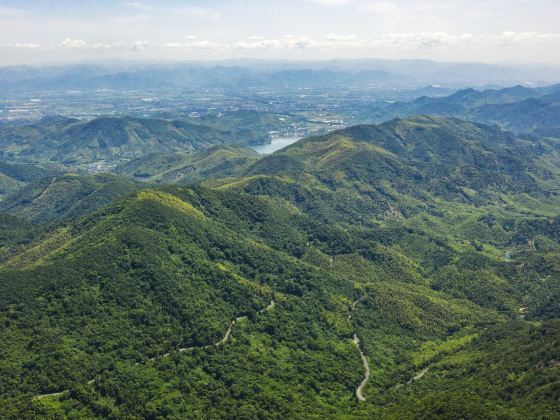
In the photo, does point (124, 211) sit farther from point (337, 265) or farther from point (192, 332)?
point (337, 265)

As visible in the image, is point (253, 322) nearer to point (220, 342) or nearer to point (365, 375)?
point (220, 342)

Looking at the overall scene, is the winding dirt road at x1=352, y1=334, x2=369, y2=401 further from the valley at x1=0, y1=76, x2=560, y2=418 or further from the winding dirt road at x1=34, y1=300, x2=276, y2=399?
the winding dirt road at x1=34, y1=300, x2=276, y2=399

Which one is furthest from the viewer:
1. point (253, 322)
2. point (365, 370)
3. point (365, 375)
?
point (253, 322)

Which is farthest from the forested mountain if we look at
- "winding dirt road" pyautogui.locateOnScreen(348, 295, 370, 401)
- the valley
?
"winding dirt road" pyautogui.locateOnScreen(348, 295, 370, 401)

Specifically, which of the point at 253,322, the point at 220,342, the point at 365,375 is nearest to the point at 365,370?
the point at 365,375

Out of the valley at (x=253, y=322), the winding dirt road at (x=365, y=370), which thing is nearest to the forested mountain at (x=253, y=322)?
the valley at (x=253, y=322)

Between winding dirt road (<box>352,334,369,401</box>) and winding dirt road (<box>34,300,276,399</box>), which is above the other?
winding dirt road (<box>34,300,276,399</box>)

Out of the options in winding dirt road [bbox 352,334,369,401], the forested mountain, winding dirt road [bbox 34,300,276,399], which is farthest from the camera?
winding dirt road [bbox 352,334,369,401]

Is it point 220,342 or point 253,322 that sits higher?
point 220,342

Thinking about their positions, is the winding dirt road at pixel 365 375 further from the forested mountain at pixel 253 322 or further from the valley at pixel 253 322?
the forested mountain at pixel 253 322
